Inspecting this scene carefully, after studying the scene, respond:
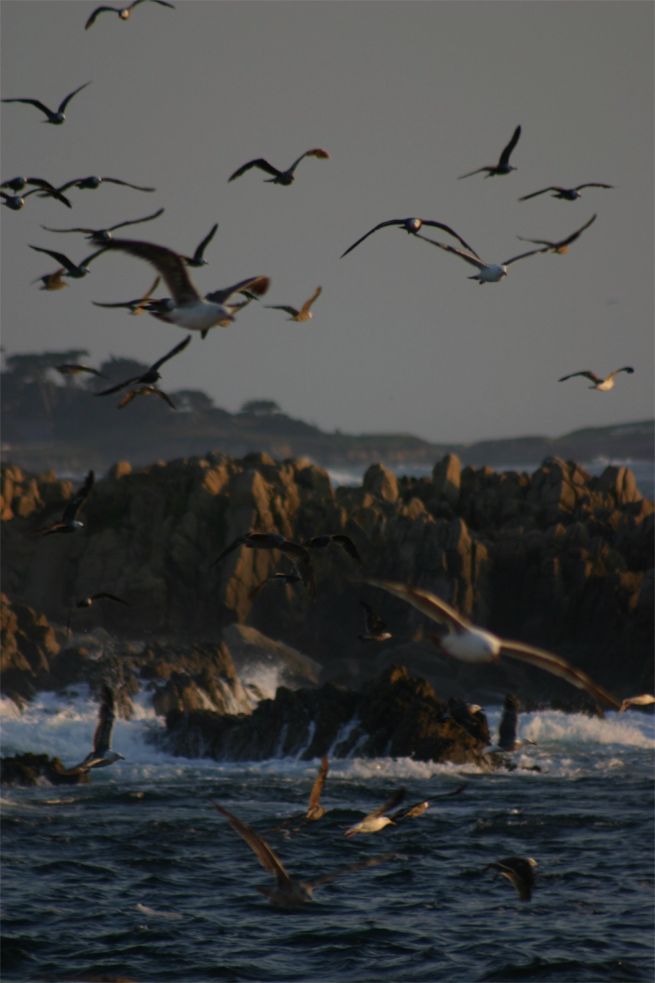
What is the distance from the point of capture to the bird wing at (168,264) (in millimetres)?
15844

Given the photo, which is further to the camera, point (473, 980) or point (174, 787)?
point (174, 787)

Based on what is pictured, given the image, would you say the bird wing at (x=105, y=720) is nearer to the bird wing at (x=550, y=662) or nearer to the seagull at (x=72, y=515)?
the seagull at (x=72, y=515)

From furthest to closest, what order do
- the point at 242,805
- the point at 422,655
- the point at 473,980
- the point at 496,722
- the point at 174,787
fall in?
the point at 422,655
the point at 496,722
the point at 174,787
the point at 242,805
the point at 473,980

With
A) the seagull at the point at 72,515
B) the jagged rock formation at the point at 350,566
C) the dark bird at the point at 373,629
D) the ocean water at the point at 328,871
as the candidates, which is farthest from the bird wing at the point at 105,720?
the jagged rock formation at the point at 350,566

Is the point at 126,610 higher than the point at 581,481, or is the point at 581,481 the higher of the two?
the point at 581,481

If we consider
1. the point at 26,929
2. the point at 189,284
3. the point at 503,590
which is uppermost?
the point at 189,284

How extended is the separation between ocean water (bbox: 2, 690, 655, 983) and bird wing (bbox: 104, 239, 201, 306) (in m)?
9.97

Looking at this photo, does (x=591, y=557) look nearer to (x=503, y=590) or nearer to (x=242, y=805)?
(x=503, y=590)

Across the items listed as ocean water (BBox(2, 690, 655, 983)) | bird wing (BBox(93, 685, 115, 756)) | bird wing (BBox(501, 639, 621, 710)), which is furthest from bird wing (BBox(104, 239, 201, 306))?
bird wing (BBox(93, 685, 115, 756))

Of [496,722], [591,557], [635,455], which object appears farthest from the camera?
[635,455]

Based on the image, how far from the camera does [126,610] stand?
56469mm

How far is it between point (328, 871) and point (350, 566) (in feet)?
95.8

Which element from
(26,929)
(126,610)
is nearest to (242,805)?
(26,929)

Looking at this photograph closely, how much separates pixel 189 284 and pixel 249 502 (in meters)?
43.2
